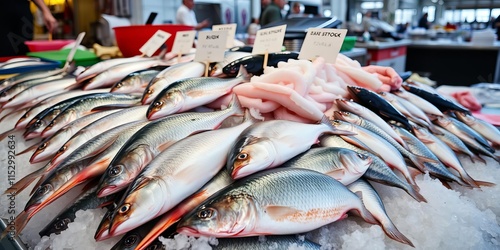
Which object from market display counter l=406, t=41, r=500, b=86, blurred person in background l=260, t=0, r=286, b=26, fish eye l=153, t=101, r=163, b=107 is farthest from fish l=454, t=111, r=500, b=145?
blurred person in background l=260, t=0, r=286, b=26

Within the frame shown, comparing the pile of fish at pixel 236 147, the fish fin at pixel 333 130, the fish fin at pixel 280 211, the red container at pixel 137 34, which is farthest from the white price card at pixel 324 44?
the red container at pixel 137 34

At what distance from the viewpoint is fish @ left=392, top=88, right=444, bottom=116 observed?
5.36 ft

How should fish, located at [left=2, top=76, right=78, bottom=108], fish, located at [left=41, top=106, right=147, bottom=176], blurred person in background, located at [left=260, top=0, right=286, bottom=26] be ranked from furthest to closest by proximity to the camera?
blurred person in background, located at [left=260, top=0, right=286, bottom=26] → fish, located at [left=2, top=76, right=78, bottom=108] → fish, located at [left=41, top=106, right=147, bottom=176]

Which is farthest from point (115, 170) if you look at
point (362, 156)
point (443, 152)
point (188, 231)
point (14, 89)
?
point (14, 89)

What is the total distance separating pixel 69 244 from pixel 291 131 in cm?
58

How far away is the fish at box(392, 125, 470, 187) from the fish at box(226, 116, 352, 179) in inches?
15.3

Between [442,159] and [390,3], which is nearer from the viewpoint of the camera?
[442,159]

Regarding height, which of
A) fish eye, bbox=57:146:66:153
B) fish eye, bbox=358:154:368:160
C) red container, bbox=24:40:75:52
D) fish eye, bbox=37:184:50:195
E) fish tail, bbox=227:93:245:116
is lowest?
fish eye, bbox=37:184:50:195

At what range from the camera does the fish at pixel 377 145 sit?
110 cm

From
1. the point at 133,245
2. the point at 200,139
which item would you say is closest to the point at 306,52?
the point at 200,139

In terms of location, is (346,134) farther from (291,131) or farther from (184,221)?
(184,221)

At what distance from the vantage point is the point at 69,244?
2.68ft

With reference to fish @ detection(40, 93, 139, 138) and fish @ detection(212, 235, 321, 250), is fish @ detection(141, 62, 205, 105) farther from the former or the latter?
fish @ detection(212, 235, 321, 250)

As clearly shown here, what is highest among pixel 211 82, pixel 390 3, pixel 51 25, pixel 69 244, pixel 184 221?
pixel 390 3
